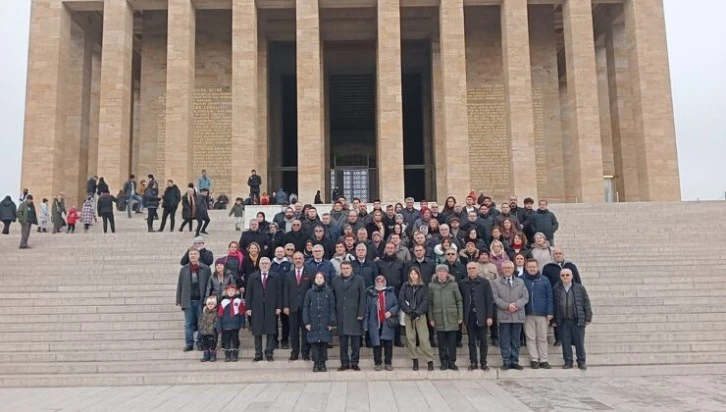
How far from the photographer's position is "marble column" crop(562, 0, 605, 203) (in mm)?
22797

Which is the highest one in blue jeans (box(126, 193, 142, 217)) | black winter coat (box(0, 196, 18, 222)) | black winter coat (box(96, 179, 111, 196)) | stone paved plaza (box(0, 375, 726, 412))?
black winter coat (box(96, 179, 111, 196))

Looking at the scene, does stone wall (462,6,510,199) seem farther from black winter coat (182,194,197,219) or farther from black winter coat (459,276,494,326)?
black winter coat (459,276,494,326)

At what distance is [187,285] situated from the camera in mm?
8695

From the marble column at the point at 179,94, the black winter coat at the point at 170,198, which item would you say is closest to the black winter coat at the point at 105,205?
the black winter coat at the point at 170,198

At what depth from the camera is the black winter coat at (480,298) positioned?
26.4ft

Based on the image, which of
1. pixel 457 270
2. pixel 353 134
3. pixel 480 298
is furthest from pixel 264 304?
pixel 353 134

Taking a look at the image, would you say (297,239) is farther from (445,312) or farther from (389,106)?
(389,106)

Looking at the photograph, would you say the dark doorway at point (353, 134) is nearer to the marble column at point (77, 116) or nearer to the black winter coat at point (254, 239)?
the marble column at point (77, 116)

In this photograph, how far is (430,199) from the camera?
94.6 ft

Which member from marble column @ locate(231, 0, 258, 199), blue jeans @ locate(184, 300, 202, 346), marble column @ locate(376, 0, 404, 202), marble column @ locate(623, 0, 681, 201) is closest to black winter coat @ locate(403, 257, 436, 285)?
blue jeans @ locate(184, 300, 202, 346)

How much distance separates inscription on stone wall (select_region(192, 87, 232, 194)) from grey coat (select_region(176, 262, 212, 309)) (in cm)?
1703

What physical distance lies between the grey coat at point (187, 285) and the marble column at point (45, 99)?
1700cm

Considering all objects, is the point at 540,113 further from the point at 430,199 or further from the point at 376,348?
the point at 376,348

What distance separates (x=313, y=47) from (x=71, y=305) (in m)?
15.7
